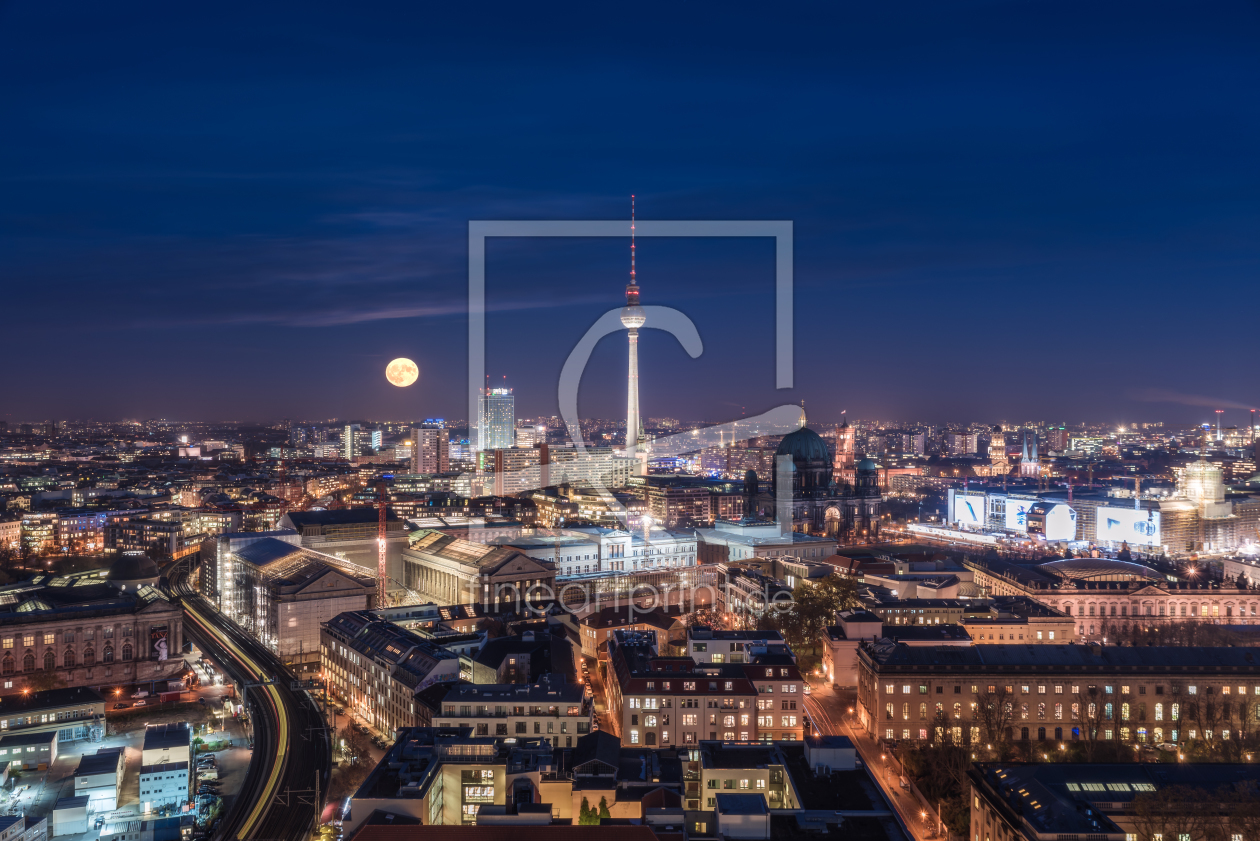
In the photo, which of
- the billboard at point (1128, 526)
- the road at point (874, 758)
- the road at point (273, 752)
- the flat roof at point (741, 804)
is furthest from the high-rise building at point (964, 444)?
the flat roof at point (741, 804)

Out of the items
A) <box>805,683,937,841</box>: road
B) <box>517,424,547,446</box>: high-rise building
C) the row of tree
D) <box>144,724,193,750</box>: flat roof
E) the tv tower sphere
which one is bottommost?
<box>805,683,937,841</box>: road

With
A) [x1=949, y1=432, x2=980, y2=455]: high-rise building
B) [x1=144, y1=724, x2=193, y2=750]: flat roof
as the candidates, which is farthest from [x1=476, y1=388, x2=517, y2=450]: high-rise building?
[x1=144, y1=724, x2=193, y2=750]: flat roof

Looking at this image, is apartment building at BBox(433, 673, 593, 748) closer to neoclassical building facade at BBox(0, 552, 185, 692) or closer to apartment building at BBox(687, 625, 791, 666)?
apartment building at BBox(687, 625, 791, 666)

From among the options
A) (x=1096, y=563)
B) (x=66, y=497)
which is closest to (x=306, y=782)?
(x=1096, y=563)

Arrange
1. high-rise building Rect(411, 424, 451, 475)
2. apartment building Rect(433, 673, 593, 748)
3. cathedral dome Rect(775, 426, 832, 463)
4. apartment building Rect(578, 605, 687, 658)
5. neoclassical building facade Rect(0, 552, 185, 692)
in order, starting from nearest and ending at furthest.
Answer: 1. apartment building Rect(433, 673, 593, 748)
2. neoclassical building facade Rect(0, 552, 185, 692)
3. apartment building Rect(578, 605, 687, 658)
4. cathedral dome Rect(775, 426, 832, 463)
5. high-rise building Rect(411, 424, 451, 475)

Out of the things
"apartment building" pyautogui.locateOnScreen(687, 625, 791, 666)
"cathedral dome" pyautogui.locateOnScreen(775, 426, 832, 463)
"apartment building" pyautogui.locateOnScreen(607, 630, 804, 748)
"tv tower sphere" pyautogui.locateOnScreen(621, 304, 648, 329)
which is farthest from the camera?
"tv tower sphere" pyautogui.locateOnScreen(621, 304, 648, 329)

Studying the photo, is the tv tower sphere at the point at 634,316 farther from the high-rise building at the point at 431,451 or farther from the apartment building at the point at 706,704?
the apartment building at the point at 706,704

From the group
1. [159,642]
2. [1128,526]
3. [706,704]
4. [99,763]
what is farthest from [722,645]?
[1128,526]
